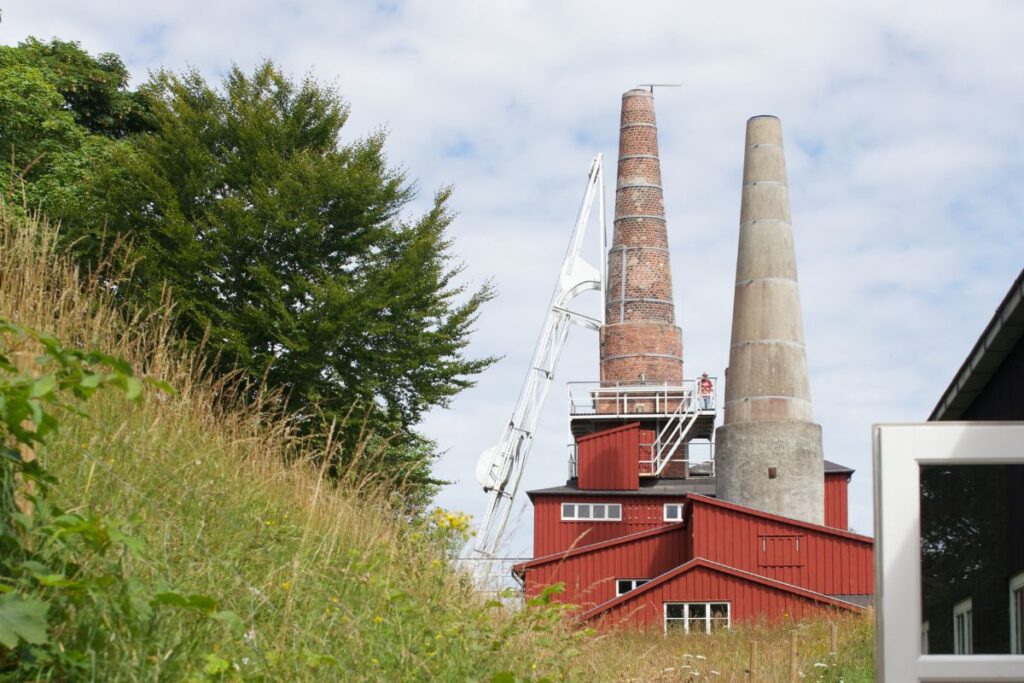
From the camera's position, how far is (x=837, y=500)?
108 ft

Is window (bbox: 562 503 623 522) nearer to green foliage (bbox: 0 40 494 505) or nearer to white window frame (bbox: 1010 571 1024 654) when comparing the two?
green foliage (bbox: 0 40 494 505)

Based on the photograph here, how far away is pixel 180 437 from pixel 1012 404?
196 inches

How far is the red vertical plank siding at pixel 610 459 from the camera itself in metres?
33.7

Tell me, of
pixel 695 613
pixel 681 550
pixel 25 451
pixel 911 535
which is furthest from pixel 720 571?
pixel 25 451

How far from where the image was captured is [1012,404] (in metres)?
7.46

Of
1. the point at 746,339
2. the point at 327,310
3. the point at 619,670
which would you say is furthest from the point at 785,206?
the point at 619,670

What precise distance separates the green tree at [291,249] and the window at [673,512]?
1411 cm

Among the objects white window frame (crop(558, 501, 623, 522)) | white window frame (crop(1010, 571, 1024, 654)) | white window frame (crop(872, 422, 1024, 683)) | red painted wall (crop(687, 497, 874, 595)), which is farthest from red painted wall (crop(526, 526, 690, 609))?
white window frame (crop(872, 422, 1024, 683))

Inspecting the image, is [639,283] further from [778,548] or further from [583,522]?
[778,548]

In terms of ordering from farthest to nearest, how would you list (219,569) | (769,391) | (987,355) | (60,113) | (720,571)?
(769,391), (720,571), (60,113), (987,355), (219,569)

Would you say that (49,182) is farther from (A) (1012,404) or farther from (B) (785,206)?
(A) (1012,404)

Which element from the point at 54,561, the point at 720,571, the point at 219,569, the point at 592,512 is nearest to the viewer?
the point at 54,561

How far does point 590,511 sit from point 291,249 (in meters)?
16.7

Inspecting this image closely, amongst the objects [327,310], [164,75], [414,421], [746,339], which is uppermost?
[164,75]
